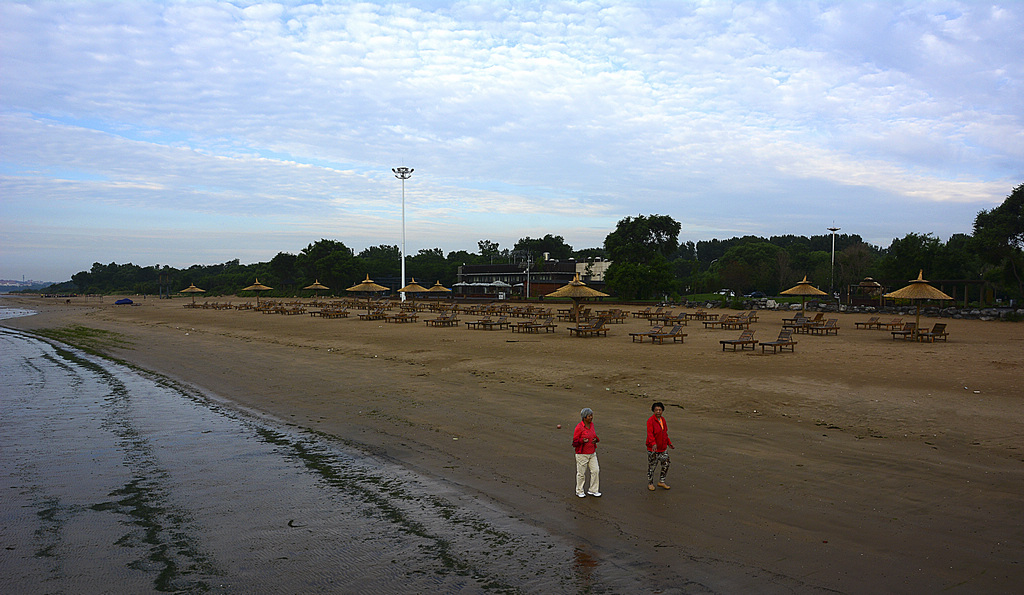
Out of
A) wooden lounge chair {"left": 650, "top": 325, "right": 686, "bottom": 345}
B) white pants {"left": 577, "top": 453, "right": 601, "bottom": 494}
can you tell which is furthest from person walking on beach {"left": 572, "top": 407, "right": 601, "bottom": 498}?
wooden lounge chair {"left": 650, "top": 325, "right": 686, "bottom": 345}

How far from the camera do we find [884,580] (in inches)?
166

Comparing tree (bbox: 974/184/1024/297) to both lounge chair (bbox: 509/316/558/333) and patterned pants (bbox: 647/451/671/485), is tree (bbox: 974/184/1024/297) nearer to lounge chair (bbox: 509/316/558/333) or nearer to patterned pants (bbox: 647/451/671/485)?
lounge chair (bbox: 509/316/558/333)

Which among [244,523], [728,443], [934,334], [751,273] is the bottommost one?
[244,523]

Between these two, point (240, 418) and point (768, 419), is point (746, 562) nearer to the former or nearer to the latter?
point (768, 419)

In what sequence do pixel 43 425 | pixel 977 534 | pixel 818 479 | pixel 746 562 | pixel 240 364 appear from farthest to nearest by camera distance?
pixel 240 364 → pixel 43 425 → pixel 818 479 → pixel 977 534 → pixel 746 562

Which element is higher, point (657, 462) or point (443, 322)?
point (443, 322)

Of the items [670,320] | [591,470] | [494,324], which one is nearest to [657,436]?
[591,470]

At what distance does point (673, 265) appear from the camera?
5362 centimetres

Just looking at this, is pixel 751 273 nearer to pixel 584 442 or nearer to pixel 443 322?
pixel 443 322

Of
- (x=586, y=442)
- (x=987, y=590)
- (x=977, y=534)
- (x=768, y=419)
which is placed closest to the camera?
(x=987, y=590)

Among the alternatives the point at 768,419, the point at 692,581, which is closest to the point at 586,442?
the point at 692,581

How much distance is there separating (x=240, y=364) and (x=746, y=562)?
14.9m

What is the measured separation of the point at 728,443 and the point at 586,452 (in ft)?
9.01

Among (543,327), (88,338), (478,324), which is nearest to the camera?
(543,327)
